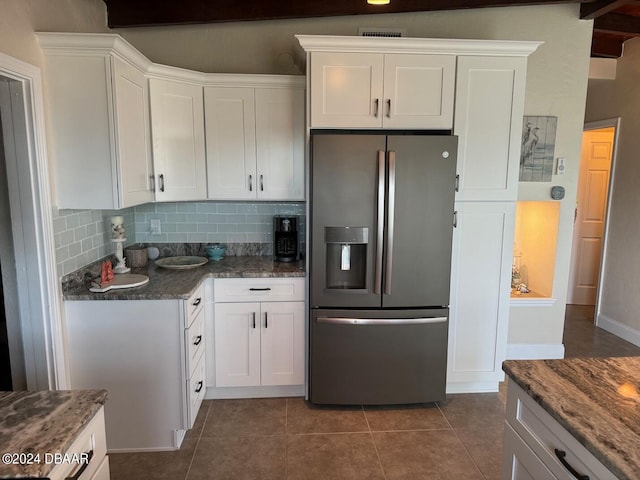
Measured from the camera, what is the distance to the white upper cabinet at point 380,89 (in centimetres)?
261

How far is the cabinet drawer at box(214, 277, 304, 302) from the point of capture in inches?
111

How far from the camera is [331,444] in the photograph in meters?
2.49

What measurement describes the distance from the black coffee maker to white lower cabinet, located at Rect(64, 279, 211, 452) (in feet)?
2.94

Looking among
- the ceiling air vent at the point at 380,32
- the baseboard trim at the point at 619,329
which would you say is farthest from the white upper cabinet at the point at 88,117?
the baseboard trim at the point at 619,329

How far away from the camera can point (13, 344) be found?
2.17 metres

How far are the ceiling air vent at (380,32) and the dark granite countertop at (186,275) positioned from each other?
1.69 meters

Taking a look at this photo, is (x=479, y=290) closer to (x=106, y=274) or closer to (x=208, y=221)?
(x=208, y=221)

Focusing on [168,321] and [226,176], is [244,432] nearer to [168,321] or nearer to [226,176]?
[168,321]

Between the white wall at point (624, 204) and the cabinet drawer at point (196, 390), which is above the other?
the white wall at point (624, 204)

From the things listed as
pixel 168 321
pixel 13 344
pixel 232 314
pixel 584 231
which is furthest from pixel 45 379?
pixel 584 231

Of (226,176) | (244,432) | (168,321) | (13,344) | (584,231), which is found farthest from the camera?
(584,231)

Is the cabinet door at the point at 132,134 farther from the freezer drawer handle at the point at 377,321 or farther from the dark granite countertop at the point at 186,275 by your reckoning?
the freezer drawer handle at the point at 377,321

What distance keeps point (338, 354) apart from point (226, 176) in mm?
1471

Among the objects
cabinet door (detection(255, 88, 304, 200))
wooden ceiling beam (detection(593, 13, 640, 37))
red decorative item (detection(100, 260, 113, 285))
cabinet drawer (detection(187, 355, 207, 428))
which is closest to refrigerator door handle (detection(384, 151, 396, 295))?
cabinet door (detection(255, 88, 304, 200))
